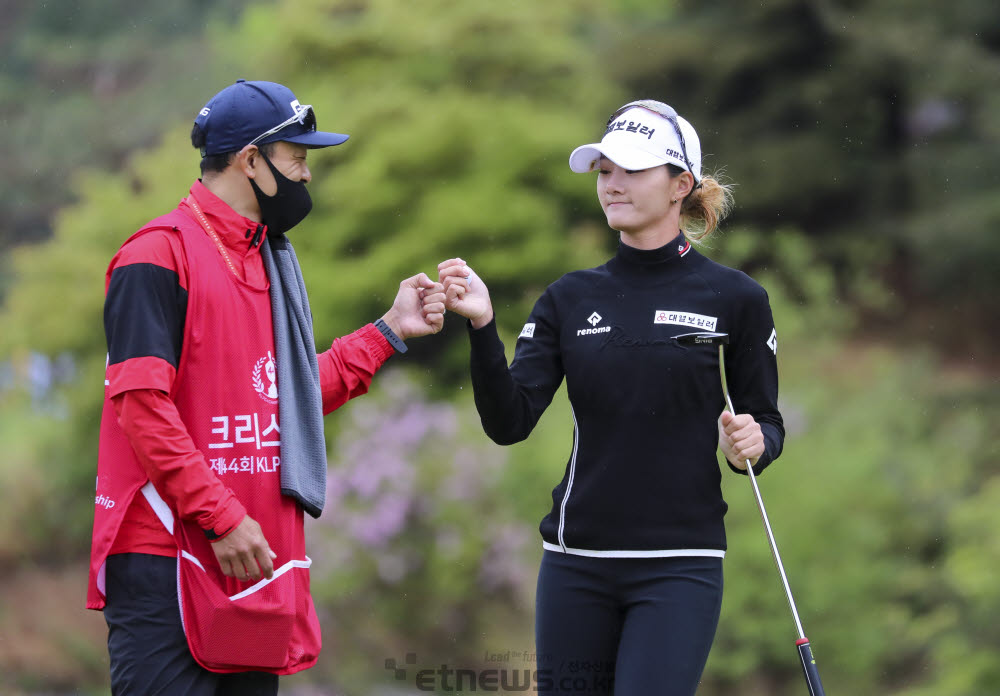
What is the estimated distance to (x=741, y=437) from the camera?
3135mm

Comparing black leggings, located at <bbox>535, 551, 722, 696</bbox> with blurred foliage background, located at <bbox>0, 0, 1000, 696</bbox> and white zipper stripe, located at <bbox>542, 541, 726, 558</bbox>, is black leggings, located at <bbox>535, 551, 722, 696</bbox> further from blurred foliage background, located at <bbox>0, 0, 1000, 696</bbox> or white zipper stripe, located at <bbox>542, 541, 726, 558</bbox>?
blurred foliage background, located at <bbox>0, 0, 1000, 696</bbox>

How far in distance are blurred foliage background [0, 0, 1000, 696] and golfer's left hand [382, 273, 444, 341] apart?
10.8 ft

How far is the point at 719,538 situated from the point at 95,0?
39.6 feet

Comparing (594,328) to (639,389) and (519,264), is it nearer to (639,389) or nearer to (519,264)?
(639,389)

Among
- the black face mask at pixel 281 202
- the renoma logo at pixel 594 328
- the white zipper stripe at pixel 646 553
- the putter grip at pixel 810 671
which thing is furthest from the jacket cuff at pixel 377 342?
the putter grip at pixel 810 671

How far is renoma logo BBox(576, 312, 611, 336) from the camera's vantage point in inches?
129

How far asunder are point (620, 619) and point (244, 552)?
0.99 meters

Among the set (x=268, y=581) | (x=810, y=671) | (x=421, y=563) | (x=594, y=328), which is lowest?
(x=810, y=671)

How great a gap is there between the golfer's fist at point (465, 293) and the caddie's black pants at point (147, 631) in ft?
3.29

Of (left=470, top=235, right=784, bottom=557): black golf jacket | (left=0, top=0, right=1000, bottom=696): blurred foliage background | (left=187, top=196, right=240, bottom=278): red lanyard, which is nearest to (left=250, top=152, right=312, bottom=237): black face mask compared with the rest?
(left=187, top=196, right=240, bottom=278): red lanyard

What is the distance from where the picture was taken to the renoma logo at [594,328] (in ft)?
10.8

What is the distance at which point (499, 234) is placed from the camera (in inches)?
376

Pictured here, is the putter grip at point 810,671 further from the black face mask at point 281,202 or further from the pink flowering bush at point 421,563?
the pink flowering bush at point 421,563

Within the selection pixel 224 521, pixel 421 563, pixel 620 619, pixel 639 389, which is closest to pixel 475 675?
pixel 421 563
